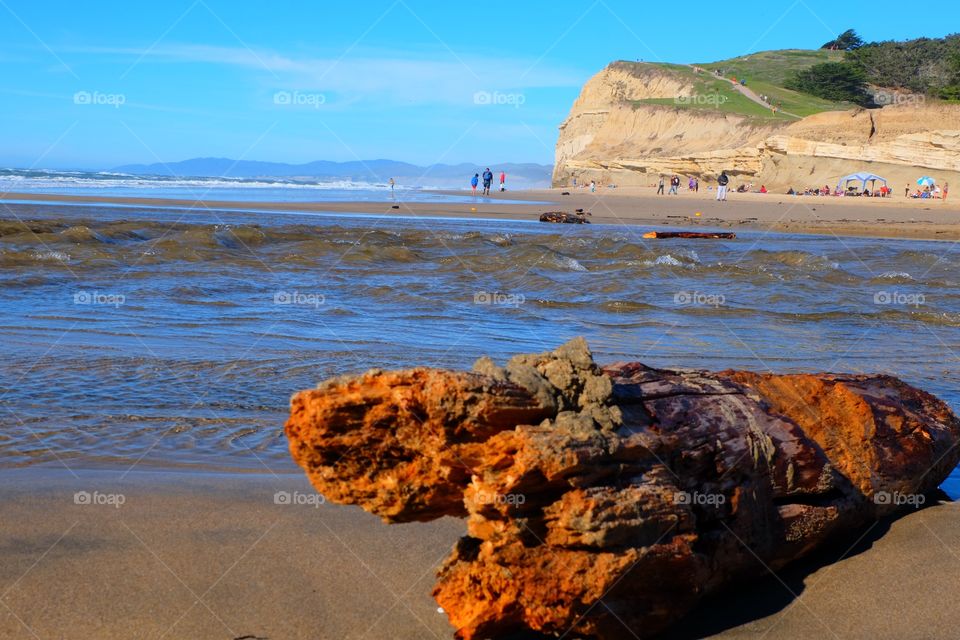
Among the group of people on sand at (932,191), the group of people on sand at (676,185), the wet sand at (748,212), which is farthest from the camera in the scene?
the group of people on sand at (676,185)

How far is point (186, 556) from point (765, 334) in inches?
264

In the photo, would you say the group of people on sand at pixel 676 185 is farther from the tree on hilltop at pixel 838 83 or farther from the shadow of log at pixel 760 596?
the shadow of log at pixel 760 596

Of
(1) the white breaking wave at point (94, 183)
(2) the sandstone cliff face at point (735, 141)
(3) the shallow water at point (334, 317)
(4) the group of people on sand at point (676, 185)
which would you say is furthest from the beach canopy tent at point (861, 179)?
(1) the white breaking wave at point (94, 183)

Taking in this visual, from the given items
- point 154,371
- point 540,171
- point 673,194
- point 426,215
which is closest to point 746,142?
point 673,194

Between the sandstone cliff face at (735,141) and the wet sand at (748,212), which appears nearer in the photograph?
the wet sand at (748,212)

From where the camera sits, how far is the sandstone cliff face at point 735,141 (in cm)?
4288

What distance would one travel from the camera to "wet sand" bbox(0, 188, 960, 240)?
26000 mm

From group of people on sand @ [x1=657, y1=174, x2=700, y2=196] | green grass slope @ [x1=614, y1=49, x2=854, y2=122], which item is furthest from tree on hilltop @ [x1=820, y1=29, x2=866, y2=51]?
group of people on sand @ [x1=657, y1=174, x2=700, y2=196]

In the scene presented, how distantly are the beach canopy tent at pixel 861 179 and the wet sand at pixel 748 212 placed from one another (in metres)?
2.22

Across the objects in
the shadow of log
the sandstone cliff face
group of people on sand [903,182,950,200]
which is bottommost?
the shadow of log

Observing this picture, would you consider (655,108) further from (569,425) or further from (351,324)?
(569,425)

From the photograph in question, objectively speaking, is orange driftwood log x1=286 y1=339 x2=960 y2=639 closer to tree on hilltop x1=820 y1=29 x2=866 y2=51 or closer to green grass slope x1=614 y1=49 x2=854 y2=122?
green grass slope x1=614 y1=49 x2=854 y2=122

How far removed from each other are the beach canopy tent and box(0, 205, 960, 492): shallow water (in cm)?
2709

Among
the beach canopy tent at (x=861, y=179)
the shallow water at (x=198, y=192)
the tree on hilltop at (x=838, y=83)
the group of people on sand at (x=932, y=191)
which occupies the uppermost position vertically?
the tree on hilltop at (x=838, y=83)
